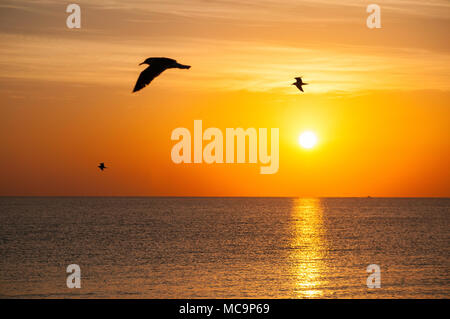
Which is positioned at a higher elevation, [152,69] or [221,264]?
[152,69]

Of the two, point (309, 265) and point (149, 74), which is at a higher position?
point (149, 74)

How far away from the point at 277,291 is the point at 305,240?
45.5 meters

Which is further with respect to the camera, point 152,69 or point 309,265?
point 309,265

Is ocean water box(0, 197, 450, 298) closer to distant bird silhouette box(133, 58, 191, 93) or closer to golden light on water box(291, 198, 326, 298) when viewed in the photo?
golden light on water box(291, 198, 326, 298)

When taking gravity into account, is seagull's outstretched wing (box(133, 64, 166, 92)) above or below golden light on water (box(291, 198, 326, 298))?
above

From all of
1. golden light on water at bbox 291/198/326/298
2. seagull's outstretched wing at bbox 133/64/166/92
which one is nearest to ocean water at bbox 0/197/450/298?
golden light on water at bbox 291/198/326/298

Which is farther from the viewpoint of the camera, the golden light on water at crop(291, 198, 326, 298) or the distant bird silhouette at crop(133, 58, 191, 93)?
the golden light on water at crop(291, 198, 326, 298)

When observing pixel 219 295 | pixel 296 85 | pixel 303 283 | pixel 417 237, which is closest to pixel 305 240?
pixel 417 237

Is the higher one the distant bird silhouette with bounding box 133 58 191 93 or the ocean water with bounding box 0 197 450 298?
the distant bird silhouette with bounding box 133 58 191 93

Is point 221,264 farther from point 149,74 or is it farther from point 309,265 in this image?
point 149,74

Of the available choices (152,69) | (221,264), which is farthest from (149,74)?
(221,264)

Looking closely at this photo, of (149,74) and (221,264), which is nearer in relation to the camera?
(149,74)

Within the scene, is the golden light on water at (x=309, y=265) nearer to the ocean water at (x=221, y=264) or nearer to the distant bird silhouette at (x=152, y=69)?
the ocean water at (x=221, y=264)

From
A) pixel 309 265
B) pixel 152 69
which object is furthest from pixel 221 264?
pixel 152 69
